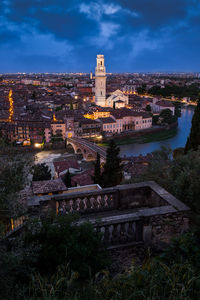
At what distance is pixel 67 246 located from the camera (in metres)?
1.81

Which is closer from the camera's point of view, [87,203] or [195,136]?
[87,203]

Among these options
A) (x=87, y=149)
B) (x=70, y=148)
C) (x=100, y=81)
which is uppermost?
(x=100, y=81)

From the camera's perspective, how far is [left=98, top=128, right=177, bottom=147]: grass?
2765cm

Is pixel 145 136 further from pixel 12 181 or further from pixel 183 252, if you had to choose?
pixel 183 252

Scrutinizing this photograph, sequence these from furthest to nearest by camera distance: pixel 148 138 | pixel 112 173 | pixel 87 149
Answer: pixel 148 138 < pixel 87 149 < pixel 112 173

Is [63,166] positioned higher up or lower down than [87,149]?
lower down

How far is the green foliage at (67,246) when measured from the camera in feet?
5.92

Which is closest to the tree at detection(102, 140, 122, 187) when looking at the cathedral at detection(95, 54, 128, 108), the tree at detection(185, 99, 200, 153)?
the tree at detection(185, 99, 200, 153)

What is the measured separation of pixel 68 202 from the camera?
111 inches

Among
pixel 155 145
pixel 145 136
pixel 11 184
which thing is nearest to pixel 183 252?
A: pixel 11 184

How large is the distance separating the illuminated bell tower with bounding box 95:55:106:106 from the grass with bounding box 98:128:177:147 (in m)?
15.7

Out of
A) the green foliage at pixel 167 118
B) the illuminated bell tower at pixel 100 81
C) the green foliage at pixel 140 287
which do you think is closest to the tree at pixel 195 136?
the green foliage at pixel 140 287

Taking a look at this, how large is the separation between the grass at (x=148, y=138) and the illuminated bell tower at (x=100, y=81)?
15.7 m

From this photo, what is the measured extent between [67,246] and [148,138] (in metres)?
27.5
